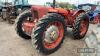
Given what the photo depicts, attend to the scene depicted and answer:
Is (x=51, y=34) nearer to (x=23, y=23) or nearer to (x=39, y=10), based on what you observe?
(x=39, y=10)

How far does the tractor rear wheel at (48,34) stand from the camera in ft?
16.2

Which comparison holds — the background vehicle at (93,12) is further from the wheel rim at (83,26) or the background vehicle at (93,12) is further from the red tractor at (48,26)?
the red tractor at (48,26)

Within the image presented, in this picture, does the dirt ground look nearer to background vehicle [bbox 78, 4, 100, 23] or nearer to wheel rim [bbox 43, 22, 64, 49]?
wheel rim [bbox 43, 22, 64, 49]

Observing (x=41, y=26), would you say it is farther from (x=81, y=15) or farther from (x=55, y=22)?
(x=81, y=15)

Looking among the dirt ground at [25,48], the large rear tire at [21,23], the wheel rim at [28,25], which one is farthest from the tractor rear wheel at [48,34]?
the large rear tire at [21,23]

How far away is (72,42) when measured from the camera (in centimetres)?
661

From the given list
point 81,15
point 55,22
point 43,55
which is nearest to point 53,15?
point 55,22

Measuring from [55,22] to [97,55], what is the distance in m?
2.69

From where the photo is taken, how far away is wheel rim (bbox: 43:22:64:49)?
17.3 ft

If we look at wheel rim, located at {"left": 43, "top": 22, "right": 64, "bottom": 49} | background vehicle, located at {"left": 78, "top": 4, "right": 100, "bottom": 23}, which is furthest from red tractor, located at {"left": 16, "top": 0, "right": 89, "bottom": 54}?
background vehicle, located at {"left": 78, "top": 4, "right": 100, "bottom": 23}

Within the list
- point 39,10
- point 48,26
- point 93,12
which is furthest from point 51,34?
point 93,12

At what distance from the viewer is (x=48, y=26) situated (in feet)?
17.2

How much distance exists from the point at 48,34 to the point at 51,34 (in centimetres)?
12

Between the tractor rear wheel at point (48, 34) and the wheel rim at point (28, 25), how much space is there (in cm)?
72
